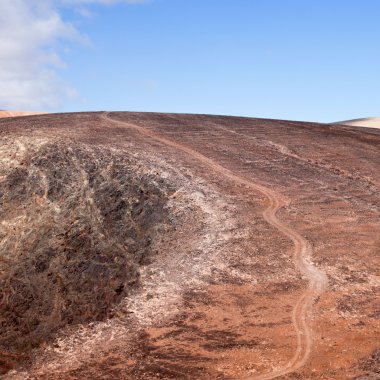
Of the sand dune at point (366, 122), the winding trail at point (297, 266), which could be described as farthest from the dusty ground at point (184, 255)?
the sand dune at point (366, 122)

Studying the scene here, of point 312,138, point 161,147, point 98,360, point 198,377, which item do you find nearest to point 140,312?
point 98,360

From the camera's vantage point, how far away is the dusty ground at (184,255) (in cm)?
1181

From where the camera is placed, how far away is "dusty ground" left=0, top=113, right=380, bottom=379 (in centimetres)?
1181

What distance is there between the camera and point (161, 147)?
22.8 m

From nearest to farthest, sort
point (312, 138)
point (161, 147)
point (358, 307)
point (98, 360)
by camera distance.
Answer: point (98, 360) < point (358, 307) < point (161, 147) < point (312, 138)

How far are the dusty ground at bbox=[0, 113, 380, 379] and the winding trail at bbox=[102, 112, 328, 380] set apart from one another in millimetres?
50

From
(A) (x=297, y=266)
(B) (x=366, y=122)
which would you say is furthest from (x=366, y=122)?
(A) (x=297, y=266)

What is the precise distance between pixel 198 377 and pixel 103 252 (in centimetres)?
652

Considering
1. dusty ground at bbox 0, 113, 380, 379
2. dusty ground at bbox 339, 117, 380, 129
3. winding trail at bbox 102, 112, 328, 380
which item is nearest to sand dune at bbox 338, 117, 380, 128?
dusty ground at bbox 339, 117, 380, 129

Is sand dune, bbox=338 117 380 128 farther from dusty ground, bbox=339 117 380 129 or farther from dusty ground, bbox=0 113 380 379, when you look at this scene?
dusty ground, bbox=0 113 380 379

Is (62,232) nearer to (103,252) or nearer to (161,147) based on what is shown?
(103,252)

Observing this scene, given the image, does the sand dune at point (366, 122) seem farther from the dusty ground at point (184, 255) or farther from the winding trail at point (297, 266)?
the winding trail at point (297, 266)

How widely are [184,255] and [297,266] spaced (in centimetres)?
321

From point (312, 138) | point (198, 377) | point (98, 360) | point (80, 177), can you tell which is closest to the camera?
point (198, 377)
